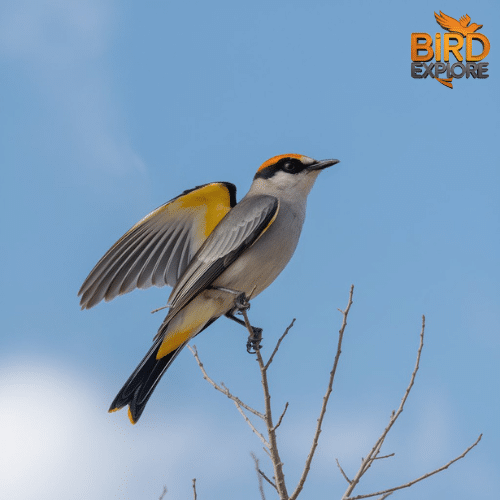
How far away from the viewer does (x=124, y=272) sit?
7.13 m

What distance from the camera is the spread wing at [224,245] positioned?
258 inches

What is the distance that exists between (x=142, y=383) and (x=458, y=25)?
6.78 metres

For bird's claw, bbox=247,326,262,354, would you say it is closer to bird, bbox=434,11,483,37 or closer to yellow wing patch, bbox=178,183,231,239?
yellow wing patch, bbox=178,183,231,239

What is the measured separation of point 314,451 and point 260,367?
0.63m

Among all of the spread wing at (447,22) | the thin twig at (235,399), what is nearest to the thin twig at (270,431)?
the thin twig at (235,399)

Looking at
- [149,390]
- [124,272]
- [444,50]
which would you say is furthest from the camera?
[444,50]

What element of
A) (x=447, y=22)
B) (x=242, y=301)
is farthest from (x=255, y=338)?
(x=447, y=22)

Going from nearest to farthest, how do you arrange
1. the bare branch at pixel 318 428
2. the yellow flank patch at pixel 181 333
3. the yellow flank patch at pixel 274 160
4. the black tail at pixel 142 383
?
the bare branch at pixel 318 428 < the black tail at pixel 142 383 < the yellow flank patch at pixel 181 333 < the yellow flank patch at pixel 274 160

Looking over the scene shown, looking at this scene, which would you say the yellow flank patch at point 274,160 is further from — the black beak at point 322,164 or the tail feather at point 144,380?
the tail feather at point 144,380

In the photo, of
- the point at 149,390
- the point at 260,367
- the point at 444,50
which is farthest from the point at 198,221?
the point at 444,50

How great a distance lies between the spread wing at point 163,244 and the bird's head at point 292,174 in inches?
15.0

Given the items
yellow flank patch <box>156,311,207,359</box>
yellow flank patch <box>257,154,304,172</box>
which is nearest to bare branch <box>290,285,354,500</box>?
yellow flank patch <box>156,311,207,359</box>

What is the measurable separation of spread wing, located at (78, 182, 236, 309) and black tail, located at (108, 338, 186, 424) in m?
0.66

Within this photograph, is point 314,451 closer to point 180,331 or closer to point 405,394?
point 405,394
